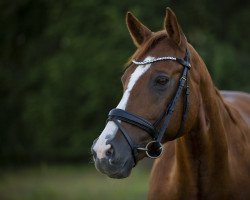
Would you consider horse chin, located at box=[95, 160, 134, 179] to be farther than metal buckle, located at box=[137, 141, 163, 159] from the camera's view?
No

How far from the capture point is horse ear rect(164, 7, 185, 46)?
3.92 meters

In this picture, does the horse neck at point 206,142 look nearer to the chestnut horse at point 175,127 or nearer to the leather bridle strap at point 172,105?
the chestnut horse at point 175,127

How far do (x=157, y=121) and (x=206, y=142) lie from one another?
530mm

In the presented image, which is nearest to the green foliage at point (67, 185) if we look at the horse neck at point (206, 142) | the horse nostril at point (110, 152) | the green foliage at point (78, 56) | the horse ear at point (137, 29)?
the green foliage at point (78, 56)

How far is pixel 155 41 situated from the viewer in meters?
4.03

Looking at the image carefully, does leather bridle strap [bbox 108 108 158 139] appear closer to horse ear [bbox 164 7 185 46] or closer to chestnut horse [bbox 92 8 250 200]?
chestnut horse [bbox 92 8 250 200]

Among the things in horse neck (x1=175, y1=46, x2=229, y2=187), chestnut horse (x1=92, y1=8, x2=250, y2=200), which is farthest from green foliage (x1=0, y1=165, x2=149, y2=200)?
horse neck (x1=175, y1=46, x2=229, y2=187)

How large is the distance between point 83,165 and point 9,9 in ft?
24.7

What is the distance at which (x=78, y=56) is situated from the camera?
40.2 feet

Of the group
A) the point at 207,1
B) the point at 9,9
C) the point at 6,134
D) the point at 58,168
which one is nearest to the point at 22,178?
the point at 6,134

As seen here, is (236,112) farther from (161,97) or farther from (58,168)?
(58,168)

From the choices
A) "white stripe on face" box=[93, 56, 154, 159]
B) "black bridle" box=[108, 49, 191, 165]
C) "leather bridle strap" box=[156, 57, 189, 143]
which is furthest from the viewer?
"leather bridle strap" box=[156, 57, 189, 143]

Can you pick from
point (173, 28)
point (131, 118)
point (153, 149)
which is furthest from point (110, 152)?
point (173, 28)

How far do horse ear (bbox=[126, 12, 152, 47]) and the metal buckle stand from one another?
823 mm
